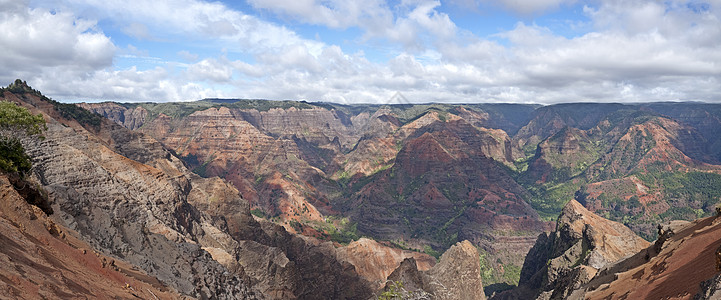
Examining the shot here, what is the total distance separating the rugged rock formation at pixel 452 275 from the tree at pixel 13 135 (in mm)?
51833

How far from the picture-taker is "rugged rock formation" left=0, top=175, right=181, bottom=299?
17234 mm

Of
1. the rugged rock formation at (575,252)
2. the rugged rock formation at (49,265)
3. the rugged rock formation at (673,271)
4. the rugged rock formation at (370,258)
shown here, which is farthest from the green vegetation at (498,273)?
the rugged rock formation at (49,265)

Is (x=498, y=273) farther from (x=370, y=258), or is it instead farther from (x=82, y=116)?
(x=82, y=116)

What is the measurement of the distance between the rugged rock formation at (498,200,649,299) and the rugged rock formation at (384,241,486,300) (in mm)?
12368

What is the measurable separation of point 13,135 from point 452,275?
225 ft

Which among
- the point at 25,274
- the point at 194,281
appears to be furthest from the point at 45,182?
the point at 25,274

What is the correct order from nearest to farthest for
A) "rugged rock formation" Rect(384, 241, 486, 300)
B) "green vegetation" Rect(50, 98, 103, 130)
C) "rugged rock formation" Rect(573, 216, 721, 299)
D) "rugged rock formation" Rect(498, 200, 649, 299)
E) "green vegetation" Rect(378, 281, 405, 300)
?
"green vegetation" Rect(378, 281, 405, 300) → "rugged rock formation" Rect(573, 216, 721, 299) → "rugged rock formation" Rect(498, 200, 649, 299) → "rugged rock formation" Rect(384, 241, 486, 300) → "green vegetation" Rect(50, 98, 103, 130)

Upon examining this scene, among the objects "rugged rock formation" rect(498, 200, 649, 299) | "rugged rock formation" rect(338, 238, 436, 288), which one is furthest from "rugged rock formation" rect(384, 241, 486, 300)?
"rugged rock formation" rect(338, 238, 436, 288)

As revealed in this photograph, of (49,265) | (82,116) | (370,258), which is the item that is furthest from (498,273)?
(82,116)

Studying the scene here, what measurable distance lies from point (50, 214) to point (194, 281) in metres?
13.6

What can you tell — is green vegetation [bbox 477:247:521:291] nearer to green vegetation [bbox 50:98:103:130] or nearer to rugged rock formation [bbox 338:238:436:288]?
rugged rock formation [bbox 338:238:436:288]

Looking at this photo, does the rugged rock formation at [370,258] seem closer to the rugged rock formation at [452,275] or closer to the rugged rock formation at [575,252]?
the rugged rock formation at [452,275]

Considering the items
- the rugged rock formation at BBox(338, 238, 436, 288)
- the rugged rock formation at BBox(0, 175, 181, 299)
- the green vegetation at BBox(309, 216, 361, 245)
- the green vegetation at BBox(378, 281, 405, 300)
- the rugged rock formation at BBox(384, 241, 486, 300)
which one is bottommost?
the green vegetation at BBox(309, 216, 361, 245)

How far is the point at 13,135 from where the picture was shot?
123 ft
